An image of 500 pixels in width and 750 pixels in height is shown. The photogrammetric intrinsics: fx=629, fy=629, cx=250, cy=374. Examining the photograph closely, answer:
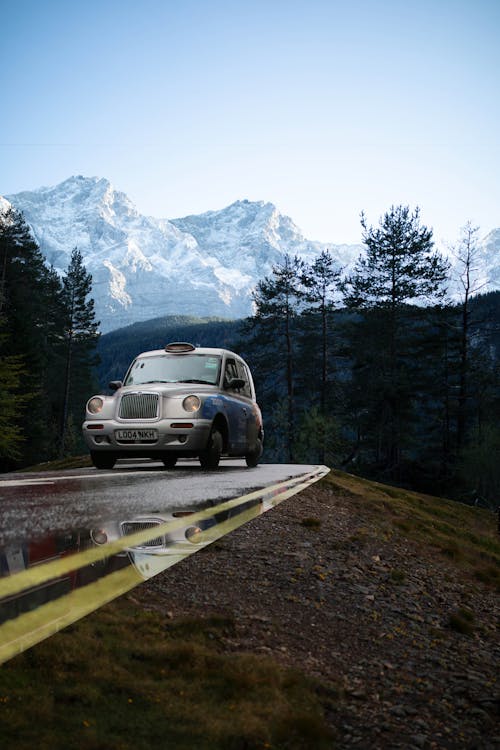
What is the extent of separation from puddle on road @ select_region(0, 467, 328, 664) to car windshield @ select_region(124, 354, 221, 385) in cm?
719

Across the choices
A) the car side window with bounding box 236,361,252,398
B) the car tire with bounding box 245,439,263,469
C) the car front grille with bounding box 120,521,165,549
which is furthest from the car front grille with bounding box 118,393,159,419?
the car front grille with bounding box 120,521,165,549

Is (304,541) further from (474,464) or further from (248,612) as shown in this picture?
(474,464)

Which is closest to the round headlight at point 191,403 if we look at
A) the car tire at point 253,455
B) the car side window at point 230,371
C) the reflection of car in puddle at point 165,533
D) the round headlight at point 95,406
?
the round headlight at point 95,406

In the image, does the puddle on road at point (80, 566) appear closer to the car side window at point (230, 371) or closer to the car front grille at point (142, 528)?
the car front grille at point (142, 528)

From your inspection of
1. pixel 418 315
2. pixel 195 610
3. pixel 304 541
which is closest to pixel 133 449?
pixel 304 541

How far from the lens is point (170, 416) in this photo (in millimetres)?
10320

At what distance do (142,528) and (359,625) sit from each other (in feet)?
5.87

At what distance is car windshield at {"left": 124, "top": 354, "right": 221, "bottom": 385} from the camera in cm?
1220

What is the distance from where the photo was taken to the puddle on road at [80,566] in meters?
2.28

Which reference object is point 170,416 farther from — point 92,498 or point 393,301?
point 393,301

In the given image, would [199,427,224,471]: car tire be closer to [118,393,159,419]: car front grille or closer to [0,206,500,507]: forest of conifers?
[118,393,159,419]: car front grille

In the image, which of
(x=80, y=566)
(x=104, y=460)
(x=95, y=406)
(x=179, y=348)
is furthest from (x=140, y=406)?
(x=80, y=566)

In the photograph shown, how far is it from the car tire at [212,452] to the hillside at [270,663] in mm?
4309

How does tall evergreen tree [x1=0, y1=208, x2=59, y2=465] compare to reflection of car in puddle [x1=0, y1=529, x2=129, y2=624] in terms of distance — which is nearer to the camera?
reflection of car in puddle [x1=0, y1=529, x2=129, y2=624]
